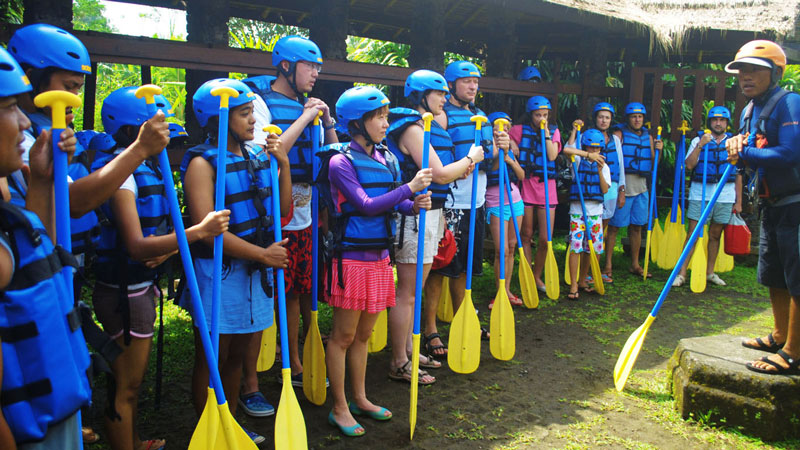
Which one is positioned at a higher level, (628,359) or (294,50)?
(294,50)

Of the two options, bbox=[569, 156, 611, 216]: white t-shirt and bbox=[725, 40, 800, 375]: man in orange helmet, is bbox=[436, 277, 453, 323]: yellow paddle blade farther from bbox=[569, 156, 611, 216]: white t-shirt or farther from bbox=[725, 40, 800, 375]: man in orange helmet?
bbox=[725, 40, 800, 375]: man in orange helmet

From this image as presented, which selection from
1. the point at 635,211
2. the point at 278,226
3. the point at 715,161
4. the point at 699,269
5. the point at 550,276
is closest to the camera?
the point at 278,226

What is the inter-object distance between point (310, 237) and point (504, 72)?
4877 mm

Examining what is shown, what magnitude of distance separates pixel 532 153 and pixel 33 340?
5.54 metres

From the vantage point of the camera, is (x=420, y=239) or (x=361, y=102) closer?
(x=361, y=102)

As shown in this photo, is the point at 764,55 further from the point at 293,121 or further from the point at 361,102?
the point at 293,121

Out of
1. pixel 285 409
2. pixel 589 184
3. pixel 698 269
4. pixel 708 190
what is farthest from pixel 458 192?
pixel 708 190

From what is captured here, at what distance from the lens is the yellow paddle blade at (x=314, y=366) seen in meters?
3.80

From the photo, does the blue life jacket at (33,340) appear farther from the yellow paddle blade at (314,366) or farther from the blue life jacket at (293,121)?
the blue life jacket at (293,121)

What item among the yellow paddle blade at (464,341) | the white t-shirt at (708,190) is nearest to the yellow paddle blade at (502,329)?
the yellow paddle blade at (464,341)

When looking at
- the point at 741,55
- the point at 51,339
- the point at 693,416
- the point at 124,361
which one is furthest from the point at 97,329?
the point at 741,55

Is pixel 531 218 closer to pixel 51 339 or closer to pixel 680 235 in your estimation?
pixel 680 235

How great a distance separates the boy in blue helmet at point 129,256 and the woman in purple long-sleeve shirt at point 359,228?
87 centimetres

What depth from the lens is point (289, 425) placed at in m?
3.01
